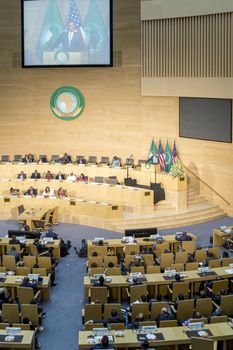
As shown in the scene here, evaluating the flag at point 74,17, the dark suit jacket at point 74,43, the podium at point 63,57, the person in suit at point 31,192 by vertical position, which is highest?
the flag at point 74,17

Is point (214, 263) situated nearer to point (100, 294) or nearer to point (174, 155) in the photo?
point (100, 294)

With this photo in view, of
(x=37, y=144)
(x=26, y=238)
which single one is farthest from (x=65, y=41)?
(x=26, y=238)

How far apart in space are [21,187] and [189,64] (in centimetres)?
892

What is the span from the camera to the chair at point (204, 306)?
1465 centimetres

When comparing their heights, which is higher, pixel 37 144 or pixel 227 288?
pixel 37 144

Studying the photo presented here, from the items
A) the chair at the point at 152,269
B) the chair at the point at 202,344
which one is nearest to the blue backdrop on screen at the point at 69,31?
the chair at the point at 152,269

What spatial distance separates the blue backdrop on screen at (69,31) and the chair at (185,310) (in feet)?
57.0

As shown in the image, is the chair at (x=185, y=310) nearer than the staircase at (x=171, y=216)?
Yes

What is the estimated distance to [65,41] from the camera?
1177 inches

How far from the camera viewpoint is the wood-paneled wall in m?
29.4

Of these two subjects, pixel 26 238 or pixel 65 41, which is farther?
pixel 65 41

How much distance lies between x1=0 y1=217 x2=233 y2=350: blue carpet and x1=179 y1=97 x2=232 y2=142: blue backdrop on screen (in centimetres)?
370

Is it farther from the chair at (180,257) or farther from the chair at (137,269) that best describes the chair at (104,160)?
the chair at (137,269)

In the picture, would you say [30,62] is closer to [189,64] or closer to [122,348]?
[189,64]
